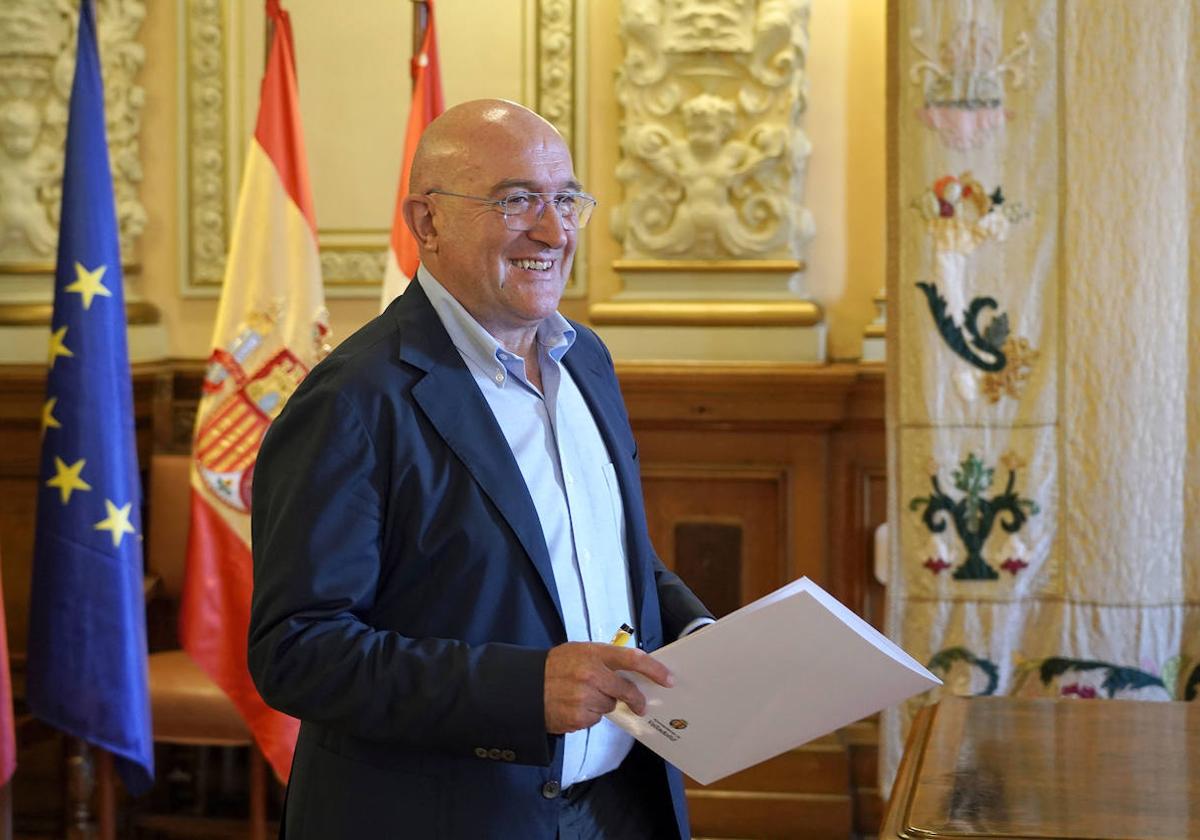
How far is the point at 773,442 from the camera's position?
4.07m

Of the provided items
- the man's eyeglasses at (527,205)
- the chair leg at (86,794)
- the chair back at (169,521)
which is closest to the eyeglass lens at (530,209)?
the man's eyeglasses at (527,205)

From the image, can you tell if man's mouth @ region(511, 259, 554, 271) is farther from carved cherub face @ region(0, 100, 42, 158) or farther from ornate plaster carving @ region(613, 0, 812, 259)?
carved cherub face @ region(0, 100, 42, 158)

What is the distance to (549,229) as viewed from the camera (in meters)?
1.83

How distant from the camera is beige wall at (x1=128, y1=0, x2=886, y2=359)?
4062 millimetres

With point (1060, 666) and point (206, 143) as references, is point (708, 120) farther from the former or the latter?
point (1060, 666)

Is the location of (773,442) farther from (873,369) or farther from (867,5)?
(867,5)

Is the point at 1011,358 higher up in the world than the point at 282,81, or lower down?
lower down

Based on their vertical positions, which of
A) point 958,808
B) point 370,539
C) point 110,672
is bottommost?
point 110,672

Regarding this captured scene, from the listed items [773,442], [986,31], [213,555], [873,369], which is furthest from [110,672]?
[986,31]

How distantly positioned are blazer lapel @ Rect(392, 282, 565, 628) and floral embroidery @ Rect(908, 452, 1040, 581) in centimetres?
182

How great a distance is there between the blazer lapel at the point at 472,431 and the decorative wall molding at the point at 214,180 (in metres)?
2.37

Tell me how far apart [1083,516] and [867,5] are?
153cm

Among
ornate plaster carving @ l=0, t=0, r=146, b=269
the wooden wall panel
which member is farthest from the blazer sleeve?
ornate plaster carving @ l=0, t=0, r=146, b=269

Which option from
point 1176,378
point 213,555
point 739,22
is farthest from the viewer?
point 739,22
